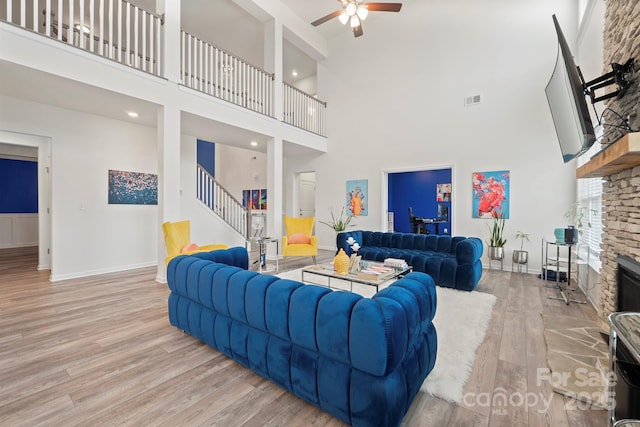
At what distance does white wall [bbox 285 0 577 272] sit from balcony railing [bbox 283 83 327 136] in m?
0.31

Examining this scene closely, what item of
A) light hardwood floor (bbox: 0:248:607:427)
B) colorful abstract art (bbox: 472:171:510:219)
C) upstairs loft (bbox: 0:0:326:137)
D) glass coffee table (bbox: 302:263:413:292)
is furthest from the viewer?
colorful abstract art (bbox: 472:171:510:219)

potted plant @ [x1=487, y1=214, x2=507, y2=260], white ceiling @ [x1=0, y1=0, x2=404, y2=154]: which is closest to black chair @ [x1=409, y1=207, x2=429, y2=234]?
potted plant @ [x1=487, y1=214, x2=507, y2=260]

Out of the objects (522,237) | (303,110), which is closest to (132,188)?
(303,110)

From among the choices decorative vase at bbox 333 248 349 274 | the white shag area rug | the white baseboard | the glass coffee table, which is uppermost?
decorative vase at bbox 333 248 349 274

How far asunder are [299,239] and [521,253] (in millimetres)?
3934

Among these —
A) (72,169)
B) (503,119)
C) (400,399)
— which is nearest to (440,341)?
(400,399)

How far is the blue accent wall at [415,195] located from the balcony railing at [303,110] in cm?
291

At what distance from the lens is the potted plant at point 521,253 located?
4816 mm

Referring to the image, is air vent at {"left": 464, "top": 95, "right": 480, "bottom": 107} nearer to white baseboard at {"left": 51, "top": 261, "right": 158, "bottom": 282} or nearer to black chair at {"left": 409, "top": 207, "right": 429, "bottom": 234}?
black chair at {"left": 409, "top": 207, "right": 429, "bottom": 234}

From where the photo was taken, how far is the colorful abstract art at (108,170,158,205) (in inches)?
199

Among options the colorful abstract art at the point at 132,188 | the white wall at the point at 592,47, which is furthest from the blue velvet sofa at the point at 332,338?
the colorful abstract art at the point at 132,188

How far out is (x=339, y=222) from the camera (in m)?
7.18

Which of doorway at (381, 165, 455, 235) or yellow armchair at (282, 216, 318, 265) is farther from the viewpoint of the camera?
doorway at (381, 165, 455, 235)

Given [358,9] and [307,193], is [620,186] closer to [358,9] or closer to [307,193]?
[358,9]
